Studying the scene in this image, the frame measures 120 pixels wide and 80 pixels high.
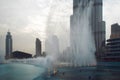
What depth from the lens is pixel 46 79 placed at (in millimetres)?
88062

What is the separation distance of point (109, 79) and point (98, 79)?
4.10 meters

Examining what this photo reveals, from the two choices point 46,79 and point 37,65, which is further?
point 37,65

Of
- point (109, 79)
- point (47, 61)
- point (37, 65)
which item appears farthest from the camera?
point (37, 65)

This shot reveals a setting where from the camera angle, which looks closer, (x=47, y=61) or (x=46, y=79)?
(x=46, y=79)

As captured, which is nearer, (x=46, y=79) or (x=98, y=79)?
(x=46, y=79)

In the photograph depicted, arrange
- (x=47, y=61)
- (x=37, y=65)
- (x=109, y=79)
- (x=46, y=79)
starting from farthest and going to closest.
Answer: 1. (x=37, y=65)
2. (x=47, y=61)
3. (x=109, y=79)
4. (x=46, y=79)

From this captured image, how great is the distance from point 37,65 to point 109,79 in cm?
9985

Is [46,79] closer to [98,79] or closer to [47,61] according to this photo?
[98,79]

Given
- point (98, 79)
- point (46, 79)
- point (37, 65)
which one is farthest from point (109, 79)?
point (37, 65)

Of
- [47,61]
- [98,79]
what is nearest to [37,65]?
[47,61]

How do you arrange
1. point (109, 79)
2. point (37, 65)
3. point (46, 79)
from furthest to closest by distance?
point (37, 65) → point (109, 79) → point (46, 79)

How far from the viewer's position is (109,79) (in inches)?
3789

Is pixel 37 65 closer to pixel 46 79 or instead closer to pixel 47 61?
pixel 47 61

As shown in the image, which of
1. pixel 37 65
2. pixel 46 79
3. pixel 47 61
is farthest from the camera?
pixel 37 65
